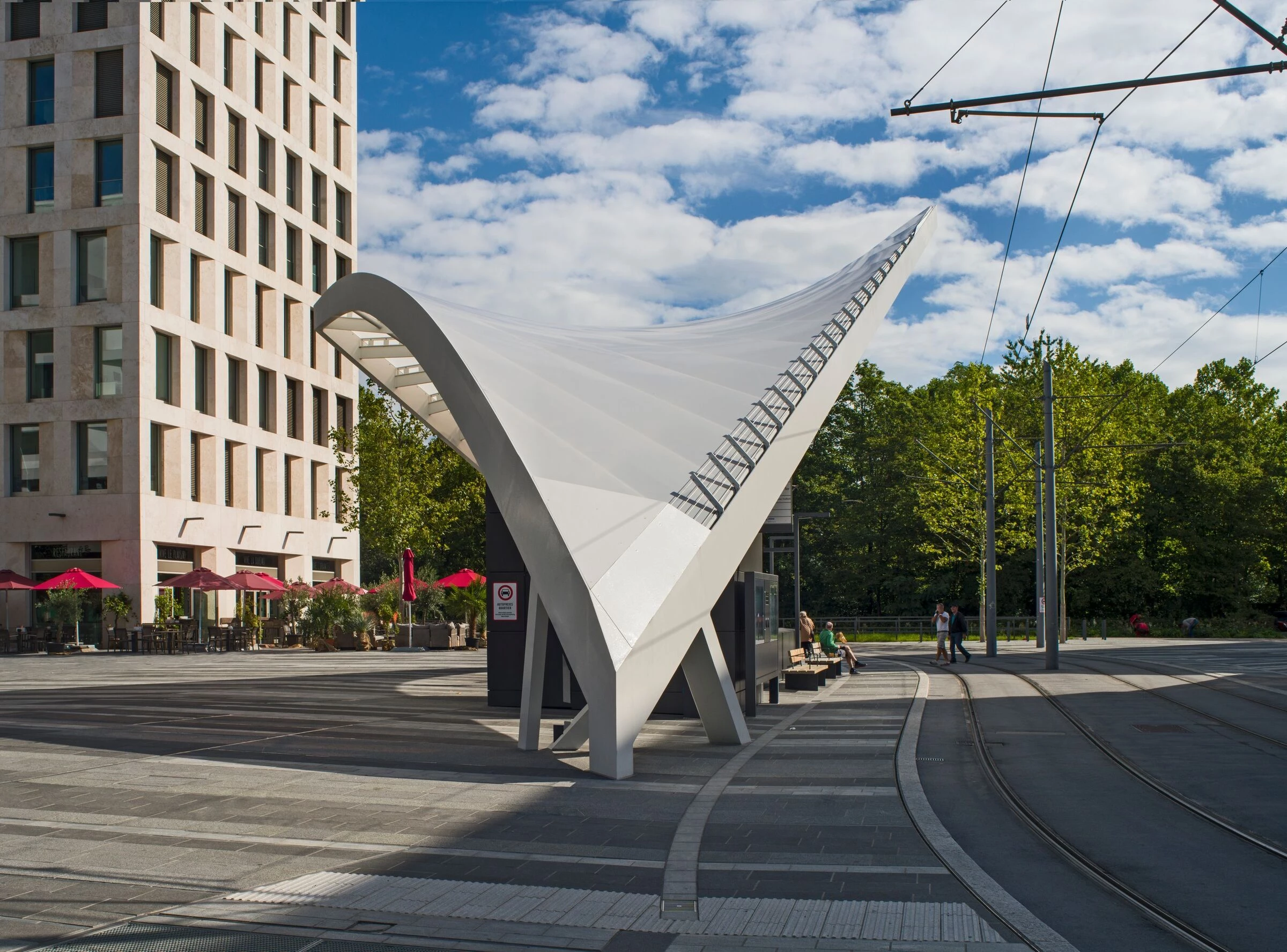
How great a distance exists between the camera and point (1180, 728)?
1538 cm

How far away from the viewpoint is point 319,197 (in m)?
58.4

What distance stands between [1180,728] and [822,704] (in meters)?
5.87

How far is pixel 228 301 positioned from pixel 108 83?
9.52m

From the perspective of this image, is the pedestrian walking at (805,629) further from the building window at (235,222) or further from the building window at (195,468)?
the building window at (235,222)

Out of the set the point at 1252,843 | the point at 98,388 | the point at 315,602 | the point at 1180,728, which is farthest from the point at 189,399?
the point at 1252,843

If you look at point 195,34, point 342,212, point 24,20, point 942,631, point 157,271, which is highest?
point 195,34

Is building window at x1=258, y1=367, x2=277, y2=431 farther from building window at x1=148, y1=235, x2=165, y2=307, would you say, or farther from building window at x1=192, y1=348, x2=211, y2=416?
building window at x1=148, y1=235, x2=165, y2=307

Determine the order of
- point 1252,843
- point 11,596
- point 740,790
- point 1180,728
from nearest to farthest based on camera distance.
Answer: point 1252,843 < point 740,790 < point 1180,728 < point 11,596

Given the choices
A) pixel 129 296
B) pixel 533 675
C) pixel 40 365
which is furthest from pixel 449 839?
pixel 40 365

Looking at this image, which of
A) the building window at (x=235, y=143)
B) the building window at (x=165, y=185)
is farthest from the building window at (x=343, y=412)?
the building window at (x=165, y=185)

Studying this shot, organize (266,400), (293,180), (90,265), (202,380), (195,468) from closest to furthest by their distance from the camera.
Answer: (90,265), (195,468), (202,380), (266,400), (293,180)

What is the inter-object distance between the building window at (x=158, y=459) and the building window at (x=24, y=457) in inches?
167

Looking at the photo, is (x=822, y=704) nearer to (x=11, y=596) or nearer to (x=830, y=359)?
(x=830, y=359)

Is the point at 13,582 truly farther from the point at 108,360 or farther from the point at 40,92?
the point at 40,92
